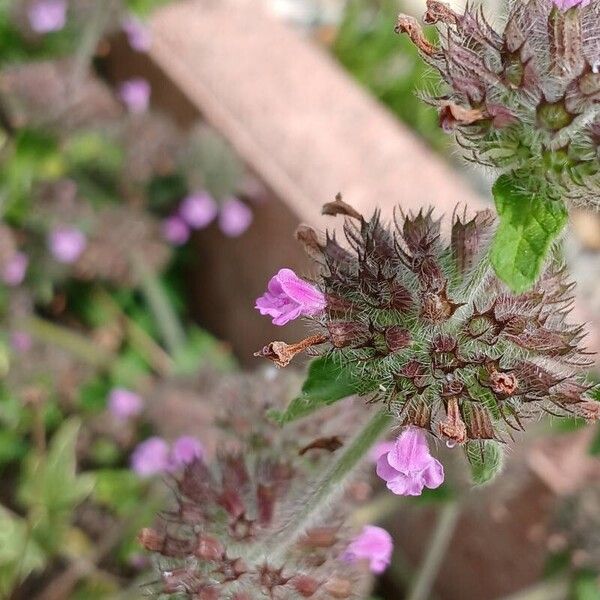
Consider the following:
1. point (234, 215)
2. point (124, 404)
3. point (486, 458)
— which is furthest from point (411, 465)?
point (234, 215)

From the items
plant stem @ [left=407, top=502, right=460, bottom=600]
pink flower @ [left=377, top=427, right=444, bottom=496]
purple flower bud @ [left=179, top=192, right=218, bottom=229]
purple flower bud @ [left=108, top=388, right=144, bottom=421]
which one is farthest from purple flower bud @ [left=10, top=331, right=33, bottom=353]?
pink flower @ [left=377, top=427, right=444, bottom=496]

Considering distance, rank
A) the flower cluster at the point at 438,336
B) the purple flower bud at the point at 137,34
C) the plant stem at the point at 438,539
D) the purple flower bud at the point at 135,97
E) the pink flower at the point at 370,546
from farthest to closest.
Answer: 1. the purple flower bud at the point at 137,34
2. the purple flower bud at the point at 135,97
3. the plant stem at the point at 438,539
4. the pink flower at the point at 370,546
5. the flower cluster at the point at 438,336

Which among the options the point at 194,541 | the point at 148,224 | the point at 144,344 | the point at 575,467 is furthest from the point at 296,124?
the point at 194,541

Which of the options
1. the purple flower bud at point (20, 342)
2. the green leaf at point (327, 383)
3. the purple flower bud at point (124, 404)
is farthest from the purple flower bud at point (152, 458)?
the green leaf at point (327, 383)

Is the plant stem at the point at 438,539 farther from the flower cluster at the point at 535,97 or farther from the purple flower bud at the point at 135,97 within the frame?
the purple flower bud at the point at 135,97

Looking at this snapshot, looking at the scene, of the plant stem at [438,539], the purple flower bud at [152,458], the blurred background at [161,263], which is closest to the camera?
the plant stem at [438,539]

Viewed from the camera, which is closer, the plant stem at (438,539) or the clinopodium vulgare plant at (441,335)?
the clinopodium vulgare plant at (441,335)

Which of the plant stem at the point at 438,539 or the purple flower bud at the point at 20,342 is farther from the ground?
the plant stem at the point at 438,539

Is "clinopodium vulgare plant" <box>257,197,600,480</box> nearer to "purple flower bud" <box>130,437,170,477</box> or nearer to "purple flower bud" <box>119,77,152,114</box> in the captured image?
"purple flower bud" <box>130,437,170,477</box>
